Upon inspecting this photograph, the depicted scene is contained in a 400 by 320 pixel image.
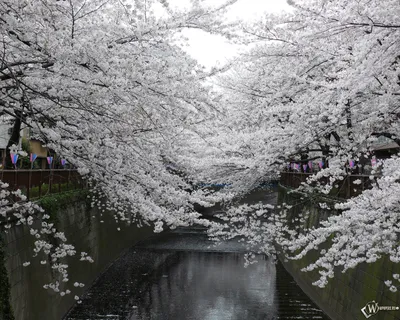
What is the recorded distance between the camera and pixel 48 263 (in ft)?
36.8

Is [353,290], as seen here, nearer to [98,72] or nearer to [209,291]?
→ [209,291]

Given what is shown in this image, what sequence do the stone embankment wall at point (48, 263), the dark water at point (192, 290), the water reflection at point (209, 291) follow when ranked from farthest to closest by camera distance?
the water reflection at point (209, 291) < the dark water at point (192, 290) < the stone embankment wall at point (48, 263)

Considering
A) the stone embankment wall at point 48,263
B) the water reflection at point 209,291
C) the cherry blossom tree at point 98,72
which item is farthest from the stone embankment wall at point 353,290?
the stone embankment wall at point 48,263

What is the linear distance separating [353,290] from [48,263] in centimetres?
693

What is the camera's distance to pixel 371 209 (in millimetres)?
6277

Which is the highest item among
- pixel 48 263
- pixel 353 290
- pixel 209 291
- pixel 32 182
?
pixel 32 182

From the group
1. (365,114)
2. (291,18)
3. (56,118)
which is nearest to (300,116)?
(365,114)

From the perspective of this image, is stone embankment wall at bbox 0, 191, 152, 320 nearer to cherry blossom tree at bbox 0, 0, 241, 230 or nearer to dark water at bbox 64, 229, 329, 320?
dark water at bbox 64, 229, 329, 320

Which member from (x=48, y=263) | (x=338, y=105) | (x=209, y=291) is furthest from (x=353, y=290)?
(x=48, y=263)

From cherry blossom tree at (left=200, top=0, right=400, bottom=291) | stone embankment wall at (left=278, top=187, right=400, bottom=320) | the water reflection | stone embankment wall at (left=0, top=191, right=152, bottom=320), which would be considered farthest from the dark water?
cherry blossom tree at (left=200, top=0, right=400, bottom=291)

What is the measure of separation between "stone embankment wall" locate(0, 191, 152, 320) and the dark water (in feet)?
2.01

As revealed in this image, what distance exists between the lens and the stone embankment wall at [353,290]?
860cm

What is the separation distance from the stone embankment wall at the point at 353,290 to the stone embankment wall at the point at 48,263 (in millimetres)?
5893

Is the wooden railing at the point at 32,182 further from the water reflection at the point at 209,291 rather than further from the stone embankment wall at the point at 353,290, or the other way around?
the stone embankment wall at the point at 353,290
